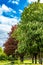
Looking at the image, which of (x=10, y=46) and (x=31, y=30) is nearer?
(x=31, y=30)

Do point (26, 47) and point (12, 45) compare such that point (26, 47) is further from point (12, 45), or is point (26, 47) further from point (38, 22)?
point (12, 45)

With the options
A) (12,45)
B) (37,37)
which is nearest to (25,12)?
(37,37)

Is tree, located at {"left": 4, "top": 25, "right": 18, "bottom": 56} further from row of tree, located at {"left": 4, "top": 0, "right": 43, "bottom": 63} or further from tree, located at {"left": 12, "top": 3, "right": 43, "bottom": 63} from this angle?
tree, located at {"left": 12, "top": 3, "right": 43, "bottom": 63}

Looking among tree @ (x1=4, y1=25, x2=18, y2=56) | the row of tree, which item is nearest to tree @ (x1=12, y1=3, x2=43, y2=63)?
the row of tree

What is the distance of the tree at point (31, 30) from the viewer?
5550cm

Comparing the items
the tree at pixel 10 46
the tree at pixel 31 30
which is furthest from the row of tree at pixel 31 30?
the tree at pixel 10 46

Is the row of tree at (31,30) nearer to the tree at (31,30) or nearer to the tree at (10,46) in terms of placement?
the tree at (31,30)

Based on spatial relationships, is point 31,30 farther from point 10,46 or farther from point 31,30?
point 10,46

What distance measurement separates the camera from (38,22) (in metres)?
56.9

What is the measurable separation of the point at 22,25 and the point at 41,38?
4.69 metres

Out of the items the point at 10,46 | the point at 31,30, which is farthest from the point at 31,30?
the point at 10,46

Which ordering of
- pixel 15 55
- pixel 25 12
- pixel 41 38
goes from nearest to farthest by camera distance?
pixel 41 38
pixel 25 12
pixel 15 55

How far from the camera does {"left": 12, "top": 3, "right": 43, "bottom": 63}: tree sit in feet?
182

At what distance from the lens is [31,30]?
183 ft
